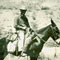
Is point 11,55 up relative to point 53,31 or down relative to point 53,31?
down

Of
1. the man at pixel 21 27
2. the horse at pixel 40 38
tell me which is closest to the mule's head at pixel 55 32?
the horse at pixel 40 38

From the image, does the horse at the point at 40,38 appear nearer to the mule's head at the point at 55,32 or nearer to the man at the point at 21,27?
the mule's head at the point at 55,32

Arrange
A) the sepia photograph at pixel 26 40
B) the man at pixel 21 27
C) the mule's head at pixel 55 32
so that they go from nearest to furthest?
the mule's head at pixel 55 32, the sepia photograph at pixel 26 40, the man at pixel 21 27

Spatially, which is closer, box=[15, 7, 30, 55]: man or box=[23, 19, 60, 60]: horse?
box=[23, 19, 60, 60]: horse

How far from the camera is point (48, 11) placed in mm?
17547

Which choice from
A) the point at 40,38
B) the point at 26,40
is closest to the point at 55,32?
the point at 40,38

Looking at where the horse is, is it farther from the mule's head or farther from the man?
the man

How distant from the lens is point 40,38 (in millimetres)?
7633

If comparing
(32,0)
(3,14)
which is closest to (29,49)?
(3,14)

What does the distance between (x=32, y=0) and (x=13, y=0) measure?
174 centimetres

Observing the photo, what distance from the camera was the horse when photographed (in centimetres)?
753

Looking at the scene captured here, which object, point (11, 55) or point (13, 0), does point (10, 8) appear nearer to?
point (13, 0)

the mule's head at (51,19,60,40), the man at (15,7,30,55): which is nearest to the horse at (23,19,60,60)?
the mule's head at (51,19,60,40)

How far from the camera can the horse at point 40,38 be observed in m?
7.53
